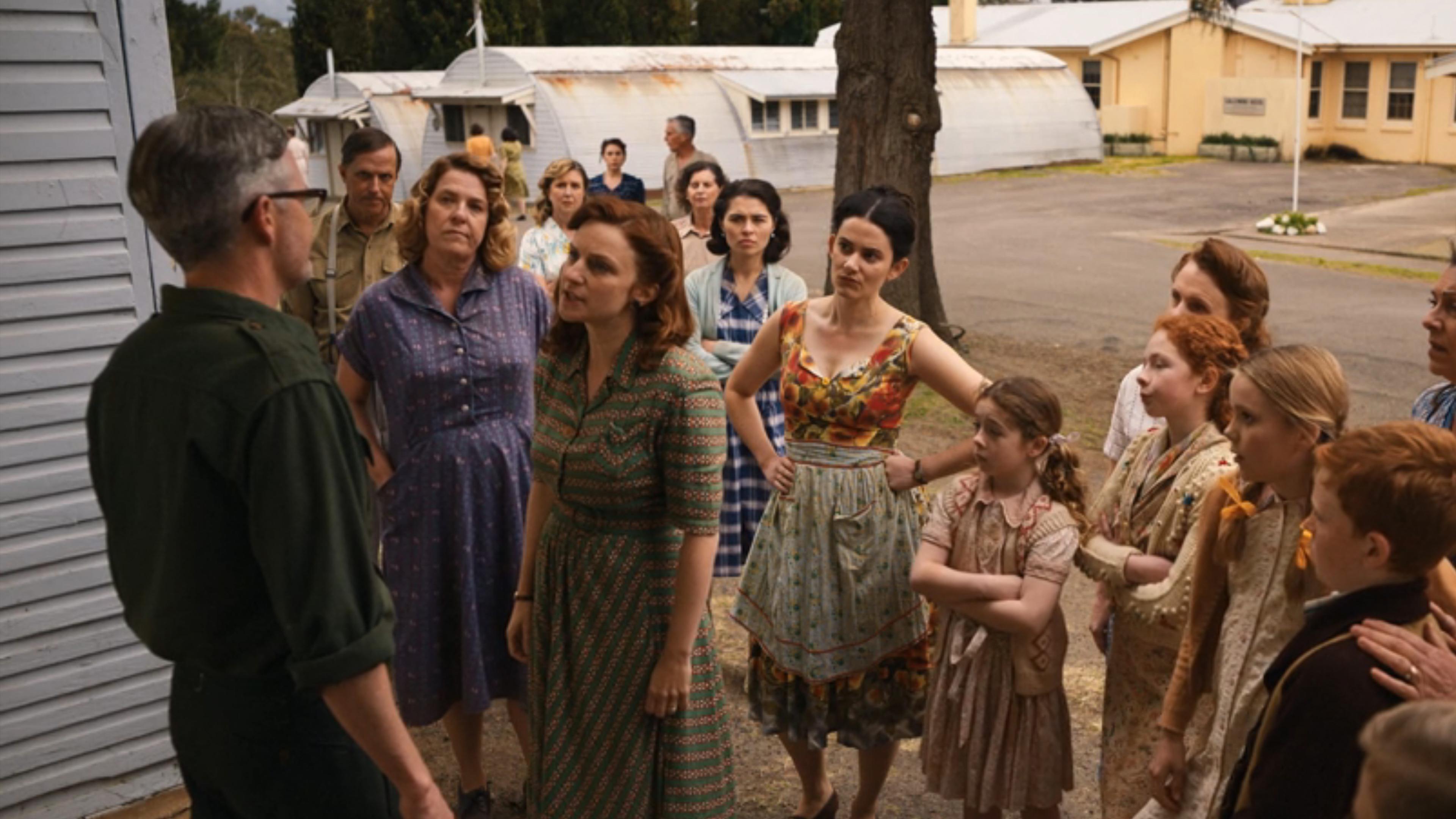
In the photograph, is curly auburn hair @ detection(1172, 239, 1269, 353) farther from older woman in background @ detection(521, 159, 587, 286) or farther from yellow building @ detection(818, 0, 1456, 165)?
yellow building @ detection(818, 0, 1456, 165)

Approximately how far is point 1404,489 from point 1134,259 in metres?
16.6

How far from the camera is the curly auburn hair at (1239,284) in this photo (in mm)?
3924

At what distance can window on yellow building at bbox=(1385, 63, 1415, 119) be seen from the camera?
107 ft

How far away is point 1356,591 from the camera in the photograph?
2.41 m

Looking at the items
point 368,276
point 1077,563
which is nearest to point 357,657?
point 1077,563

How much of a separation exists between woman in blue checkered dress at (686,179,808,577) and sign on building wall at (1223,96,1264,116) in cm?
3132

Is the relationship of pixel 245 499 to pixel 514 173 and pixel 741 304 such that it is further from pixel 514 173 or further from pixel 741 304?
pixel 514 173

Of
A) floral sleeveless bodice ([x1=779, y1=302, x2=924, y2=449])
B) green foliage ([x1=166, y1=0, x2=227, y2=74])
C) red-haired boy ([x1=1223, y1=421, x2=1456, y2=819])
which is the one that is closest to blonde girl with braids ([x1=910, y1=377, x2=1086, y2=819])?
floral sleeveless bodice ([x1=779, y1=302, x2=924, y2=449])

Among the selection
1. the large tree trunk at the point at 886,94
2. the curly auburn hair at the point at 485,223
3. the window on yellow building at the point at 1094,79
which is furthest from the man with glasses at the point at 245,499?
the window on yellow building at the point at 1094,79

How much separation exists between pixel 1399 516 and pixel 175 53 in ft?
148

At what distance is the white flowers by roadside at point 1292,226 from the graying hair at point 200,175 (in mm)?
20585

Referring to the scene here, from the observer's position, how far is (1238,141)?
3409 cm

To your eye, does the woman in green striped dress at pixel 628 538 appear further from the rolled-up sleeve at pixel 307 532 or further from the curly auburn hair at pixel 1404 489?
the curly auburn hair at pixel 1404 489

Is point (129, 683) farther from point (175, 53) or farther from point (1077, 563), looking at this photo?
point (175, 53)
